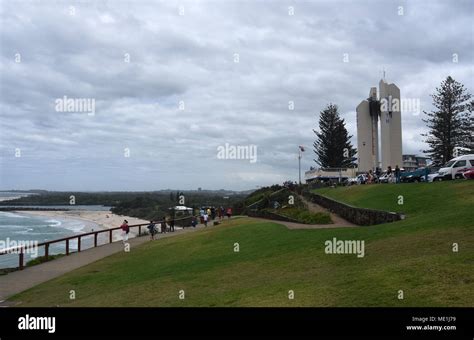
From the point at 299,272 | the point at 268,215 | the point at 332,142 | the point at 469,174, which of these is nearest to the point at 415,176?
the point at 469,174

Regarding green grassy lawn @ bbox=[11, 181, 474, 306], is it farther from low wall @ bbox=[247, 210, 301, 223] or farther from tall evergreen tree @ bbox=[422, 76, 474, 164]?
tall evergreen tree @ bbox=[422, 76, 474, 164]

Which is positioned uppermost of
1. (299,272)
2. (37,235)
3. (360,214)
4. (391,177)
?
(391,177)

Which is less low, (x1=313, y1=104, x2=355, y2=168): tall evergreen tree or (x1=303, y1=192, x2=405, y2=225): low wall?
(x1=313, y1=104, x2=355, y2=168): tall evergreen tree

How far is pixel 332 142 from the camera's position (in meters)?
71.9

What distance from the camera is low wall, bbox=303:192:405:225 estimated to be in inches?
701

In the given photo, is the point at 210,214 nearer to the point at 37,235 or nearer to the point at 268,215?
the point at 268,215

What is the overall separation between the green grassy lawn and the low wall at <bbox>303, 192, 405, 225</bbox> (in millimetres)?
890

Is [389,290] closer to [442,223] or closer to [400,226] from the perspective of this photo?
[442,223]

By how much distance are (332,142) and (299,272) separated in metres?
62.9

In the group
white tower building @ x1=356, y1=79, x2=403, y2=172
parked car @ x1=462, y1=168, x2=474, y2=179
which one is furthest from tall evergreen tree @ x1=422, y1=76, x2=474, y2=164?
parked car @ x1=462, y1=168, x2=474, y2=179

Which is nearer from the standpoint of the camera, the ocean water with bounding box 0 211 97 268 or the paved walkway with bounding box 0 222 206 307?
the paved walkway with bounding box 0 222 206 307
